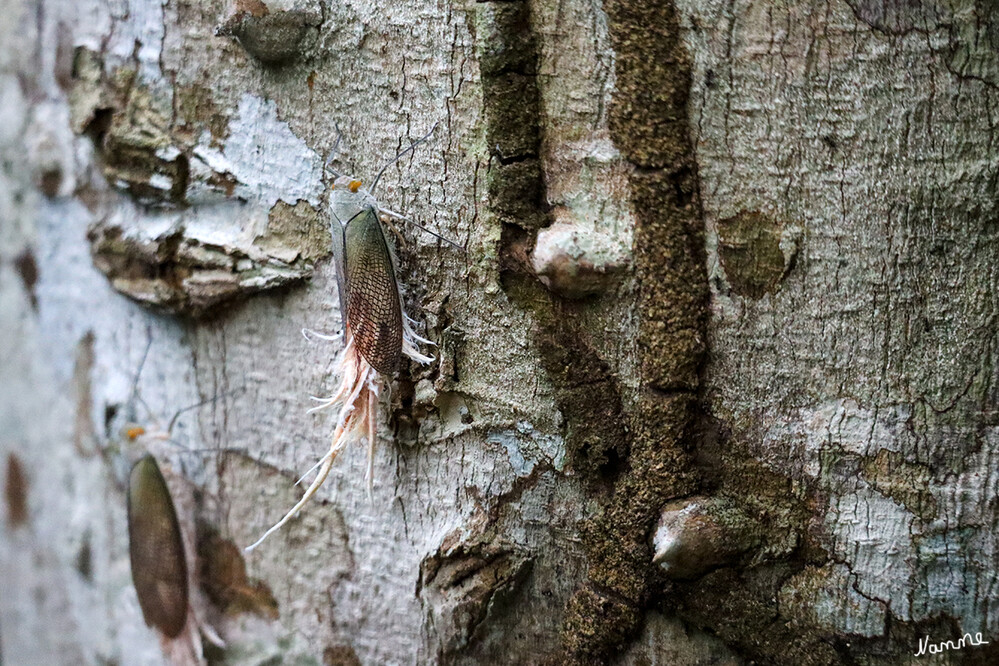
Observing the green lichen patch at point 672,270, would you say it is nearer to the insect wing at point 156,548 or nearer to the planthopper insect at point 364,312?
the planthopper insect at point 364,312

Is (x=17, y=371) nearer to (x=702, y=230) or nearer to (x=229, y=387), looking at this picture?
(x=229, y=387)

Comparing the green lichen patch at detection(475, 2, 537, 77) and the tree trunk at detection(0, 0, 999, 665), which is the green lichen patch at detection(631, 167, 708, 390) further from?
the green lichen patch at detection(475, 2, 537, 77)

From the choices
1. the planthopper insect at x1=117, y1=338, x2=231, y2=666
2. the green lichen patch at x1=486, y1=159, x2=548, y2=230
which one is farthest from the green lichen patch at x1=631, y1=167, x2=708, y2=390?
the planthopper insect at x1=117, y1=338, x2=231, y2=666

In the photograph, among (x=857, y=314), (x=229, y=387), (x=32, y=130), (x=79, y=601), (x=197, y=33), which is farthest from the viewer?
(x=79, y=601)

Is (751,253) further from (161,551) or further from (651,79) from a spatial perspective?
(161,551)

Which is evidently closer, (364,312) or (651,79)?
(651,79)

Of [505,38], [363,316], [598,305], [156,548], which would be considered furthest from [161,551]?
[505,38]

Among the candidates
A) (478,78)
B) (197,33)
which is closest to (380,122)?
(478,78)
